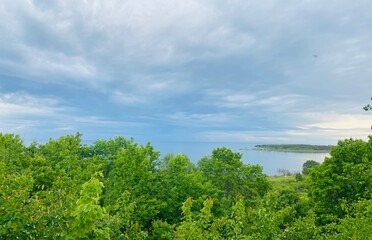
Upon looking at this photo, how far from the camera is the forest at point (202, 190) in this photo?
15.3 meters

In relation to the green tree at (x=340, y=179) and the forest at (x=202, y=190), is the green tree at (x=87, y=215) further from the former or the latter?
the green tree at (x=340, y=179)

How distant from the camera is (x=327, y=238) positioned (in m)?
14.7

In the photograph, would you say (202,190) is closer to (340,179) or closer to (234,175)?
(234,175)

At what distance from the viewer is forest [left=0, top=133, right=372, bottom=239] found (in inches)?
603

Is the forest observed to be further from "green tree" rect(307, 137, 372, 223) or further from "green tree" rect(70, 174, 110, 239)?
"green tree" rect(70, 174, 110, 239)

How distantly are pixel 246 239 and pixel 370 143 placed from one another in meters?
19.9

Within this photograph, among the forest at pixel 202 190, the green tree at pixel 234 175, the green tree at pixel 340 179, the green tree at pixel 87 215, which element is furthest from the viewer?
the green tree at pixel 234 175

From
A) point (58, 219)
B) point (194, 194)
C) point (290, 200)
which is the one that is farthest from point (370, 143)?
point (58, 219)

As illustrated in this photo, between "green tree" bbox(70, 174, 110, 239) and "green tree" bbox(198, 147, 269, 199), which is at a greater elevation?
"green tree" bbox(70, 174, 110, 239)

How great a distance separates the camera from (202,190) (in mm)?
29047

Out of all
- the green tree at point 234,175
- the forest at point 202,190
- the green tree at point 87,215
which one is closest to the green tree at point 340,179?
the forest at point 202,190

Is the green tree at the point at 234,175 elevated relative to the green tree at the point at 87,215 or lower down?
lower down

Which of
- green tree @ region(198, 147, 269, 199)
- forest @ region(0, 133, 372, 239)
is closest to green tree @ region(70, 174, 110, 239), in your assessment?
forest @ region(0, 133, 372, 239)

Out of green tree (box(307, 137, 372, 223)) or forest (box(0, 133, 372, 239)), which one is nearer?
forest (box(0, 133, 372, 239))
